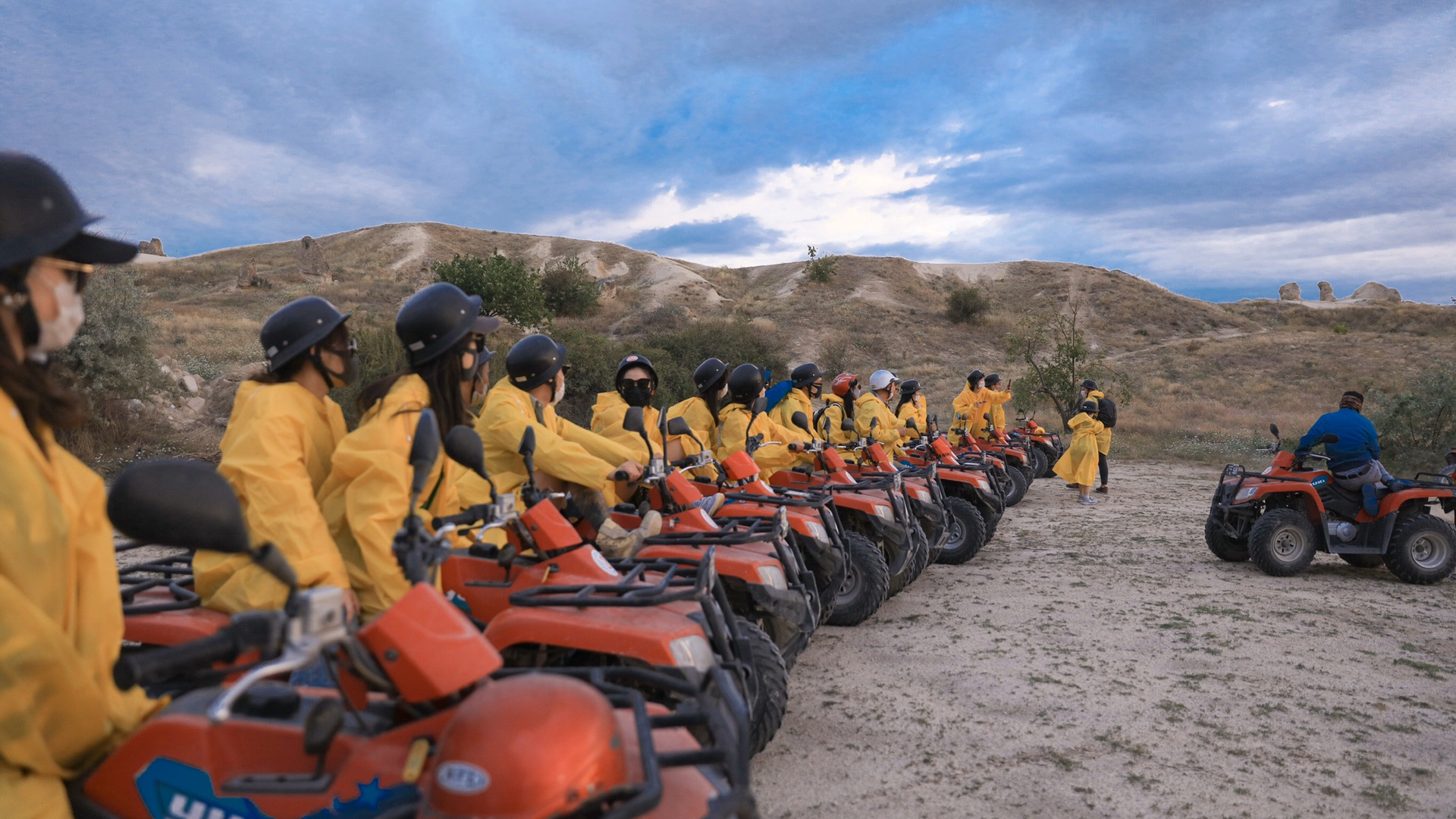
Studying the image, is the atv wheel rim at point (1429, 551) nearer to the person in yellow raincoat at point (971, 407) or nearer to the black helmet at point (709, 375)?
the person in yellow raincoat at point (971, 407)

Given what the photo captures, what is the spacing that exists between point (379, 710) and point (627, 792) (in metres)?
0.72

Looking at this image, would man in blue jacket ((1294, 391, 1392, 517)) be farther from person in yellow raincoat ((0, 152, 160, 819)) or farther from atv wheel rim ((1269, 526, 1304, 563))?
person in yellow raincoat ((0, 152, 160, 819))

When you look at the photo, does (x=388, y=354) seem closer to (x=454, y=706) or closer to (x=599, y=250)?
(x=454, y=706)

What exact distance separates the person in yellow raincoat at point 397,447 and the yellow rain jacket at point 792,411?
5730mm

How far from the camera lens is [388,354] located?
58.6 feet

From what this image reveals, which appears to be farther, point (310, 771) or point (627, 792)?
point (310, 771)

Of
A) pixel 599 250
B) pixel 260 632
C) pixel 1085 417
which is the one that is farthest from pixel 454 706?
pixel 599 250

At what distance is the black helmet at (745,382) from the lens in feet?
25.3

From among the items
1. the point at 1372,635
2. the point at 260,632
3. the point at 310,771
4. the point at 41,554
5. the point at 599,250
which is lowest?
the point at 1372,635

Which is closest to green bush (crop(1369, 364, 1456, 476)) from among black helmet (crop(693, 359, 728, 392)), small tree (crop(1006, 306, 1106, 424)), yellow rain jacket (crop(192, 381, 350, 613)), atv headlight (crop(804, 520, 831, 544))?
small tree (crop(1006, 306, 1106, 424))

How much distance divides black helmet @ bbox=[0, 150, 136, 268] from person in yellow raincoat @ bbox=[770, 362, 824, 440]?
7.28 metres

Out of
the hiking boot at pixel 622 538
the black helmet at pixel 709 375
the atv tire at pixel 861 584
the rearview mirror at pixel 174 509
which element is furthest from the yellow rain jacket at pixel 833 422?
the rearview mirror at pixel 174 509

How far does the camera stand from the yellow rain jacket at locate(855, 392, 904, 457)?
10.5 metres

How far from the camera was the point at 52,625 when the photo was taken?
1695 millimetres
